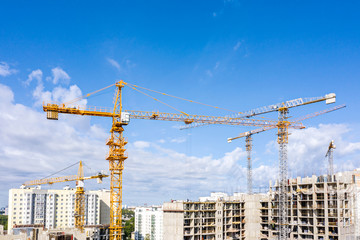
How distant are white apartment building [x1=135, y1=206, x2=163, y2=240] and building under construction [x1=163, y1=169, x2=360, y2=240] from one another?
144 ft

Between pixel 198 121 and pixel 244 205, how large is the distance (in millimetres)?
22374

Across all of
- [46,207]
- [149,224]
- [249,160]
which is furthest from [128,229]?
[249,160]

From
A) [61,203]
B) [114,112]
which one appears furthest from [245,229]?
[61,203]

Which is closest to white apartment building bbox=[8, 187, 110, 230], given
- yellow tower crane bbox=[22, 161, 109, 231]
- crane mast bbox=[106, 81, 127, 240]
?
yellow tower crane bbox=[22, 161, 109, 231]

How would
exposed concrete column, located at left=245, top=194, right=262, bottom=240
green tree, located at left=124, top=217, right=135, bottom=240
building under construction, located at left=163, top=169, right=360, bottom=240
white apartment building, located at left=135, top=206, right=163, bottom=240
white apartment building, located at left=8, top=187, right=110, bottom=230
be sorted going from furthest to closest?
green tree, located at left=124, top=217, right=135, bottom=240
white apartment building, located at left=8, top=187, right=110, bottom=230
white apartment building, located at left=135, top=206, right=163, bottom=240
exposed concrete column, located at left=245, top=194, right=262, bottom=240
building under construction, located at left=163, top=169, right=360, bottom=240

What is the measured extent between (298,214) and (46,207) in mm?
90891

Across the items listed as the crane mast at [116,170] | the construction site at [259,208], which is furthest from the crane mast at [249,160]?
the crane mast at [116,170]

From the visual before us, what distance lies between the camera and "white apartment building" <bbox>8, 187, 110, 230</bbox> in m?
116

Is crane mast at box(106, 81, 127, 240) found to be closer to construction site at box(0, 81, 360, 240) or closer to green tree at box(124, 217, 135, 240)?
construction site at box(0, 81, 360, 240)

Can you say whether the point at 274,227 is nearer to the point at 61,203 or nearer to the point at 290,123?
the point at 290,123

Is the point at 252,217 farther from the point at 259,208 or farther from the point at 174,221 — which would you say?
the point at 174,221

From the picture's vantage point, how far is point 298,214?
68.7m

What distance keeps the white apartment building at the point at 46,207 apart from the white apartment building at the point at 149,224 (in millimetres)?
21459

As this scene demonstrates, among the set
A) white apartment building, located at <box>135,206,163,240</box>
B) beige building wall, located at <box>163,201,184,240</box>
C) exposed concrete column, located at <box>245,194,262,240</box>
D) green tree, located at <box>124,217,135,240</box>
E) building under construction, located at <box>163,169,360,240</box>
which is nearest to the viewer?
building under construction, located at <box>163,169,360,240</box>
